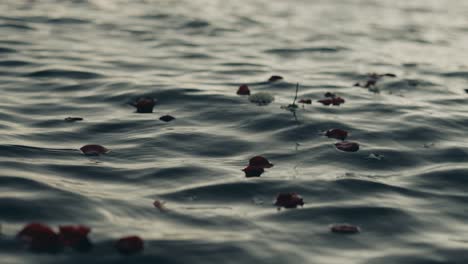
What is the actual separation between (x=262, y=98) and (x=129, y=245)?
176 inches

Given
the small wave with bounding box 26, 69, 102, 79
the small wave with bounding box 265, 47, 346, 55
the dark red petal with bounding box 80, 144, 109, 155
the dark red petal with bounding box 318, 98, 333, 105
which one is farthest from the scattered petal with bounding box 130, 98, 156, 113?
the small wave with bounding box 265, 47, 346, 55

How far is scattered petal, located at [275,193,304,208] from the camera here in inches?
209

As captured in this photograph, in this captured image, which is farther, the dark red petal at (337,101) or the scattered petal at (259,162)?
the dark red petal at (337,101)

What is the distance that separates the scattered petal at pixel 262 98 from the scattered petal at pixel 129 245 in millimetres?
4410

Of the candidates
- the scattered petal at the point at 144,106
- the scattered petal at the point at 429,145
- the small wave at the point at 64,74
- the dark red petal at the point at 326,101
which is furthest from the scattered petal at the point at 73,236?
the small wave at the point at 64,74

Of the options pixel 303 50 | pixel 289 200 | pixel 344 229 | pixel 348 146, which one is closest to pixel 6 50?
pixel 303 50

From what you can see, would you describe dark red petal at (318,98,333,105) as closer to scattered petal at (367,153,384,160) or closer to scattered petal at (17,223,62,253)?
scattered petal at (367,153,384,160)

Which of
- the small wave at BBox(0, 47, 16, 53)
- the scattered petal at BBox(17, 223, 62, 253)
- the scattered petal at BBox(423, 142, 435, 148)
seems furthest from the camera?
Result: the small wave at BBox(0, 47, 16, 53)

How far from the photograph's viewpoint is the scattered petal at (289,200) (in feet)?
17.4

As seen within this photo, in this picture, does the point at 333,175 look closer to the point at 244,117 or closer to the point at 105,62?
the point at 244,117

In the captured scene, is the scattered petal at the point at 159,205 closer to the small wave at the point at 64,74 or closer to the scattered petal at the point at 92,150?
the scattered petal at the point at 92,150

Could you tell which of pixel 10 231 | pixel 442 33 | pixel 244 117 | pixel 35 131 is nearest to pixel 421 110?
pixel 244 117

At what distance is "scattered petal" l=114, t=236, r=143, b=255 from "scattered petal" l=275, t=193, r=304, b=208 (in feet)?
4.66

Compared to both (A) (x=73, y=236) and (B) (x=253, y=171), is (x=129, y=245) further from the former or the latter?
(B) (x=253, y=171)
